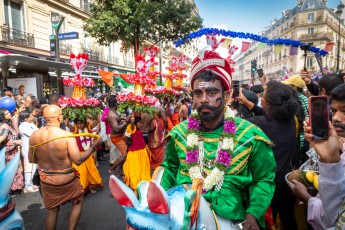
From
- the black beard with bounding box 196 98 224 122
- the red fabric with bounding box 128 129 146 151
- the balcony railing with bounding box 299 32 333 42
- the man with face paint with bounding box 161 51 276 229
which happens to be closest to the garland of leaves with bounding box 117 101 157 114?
the red fabric with bounding box 128 129 146 151

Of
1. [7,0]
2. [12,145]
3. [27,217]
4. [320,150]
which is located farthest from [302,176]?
[7,0]

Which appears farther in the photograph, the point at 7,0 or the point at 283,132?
the point at 7,0

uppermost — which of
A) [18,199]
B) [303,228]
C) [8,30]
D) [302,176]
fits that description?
[8,30]

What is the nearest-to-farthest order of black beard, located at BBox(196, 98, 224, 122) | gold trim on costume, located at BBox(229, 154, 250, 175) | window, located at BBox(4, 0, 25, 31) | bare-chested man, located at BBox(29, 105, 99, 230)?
gold trim on costume, located at BBox(229, 154, 250, 175) < black beard, located at BBox(196, 98, 224, 122) < bare-chested man, located at BBox(29, 105, 99, 230) < window, located at BBox(4, 0, 25, 31)

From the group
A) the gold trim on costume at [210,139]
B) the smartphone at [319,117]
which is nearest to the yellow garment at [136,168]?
the gold trim on costume at [210,139]

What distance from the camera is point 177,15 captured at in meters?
15.2

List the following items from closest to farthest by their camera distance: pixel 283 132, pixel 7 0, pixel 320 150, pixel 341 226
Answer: pixel 341 226 < pixel 320 150 < pixel 283 132 < pixel 7 0

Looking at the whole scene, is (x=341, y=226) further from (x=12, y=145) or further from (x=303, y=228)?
(x=12, y=145)

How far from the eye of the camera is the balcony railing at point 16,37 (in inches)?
608

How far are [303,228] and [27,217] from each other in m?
4.51

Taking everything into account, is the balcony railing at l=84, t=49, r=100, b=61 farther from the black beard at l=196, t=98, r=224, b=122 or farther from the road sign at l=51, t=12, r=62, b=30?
the black beard at l=196, t=98, r=224, b=122

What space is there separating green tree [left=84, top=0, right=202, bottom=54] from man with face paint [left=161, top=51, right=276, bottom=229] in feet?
44.0

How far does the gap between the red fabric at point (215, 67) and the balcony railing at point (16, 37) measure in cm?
1671

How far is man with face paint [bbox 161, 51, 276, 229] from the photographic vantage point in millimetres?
1954
